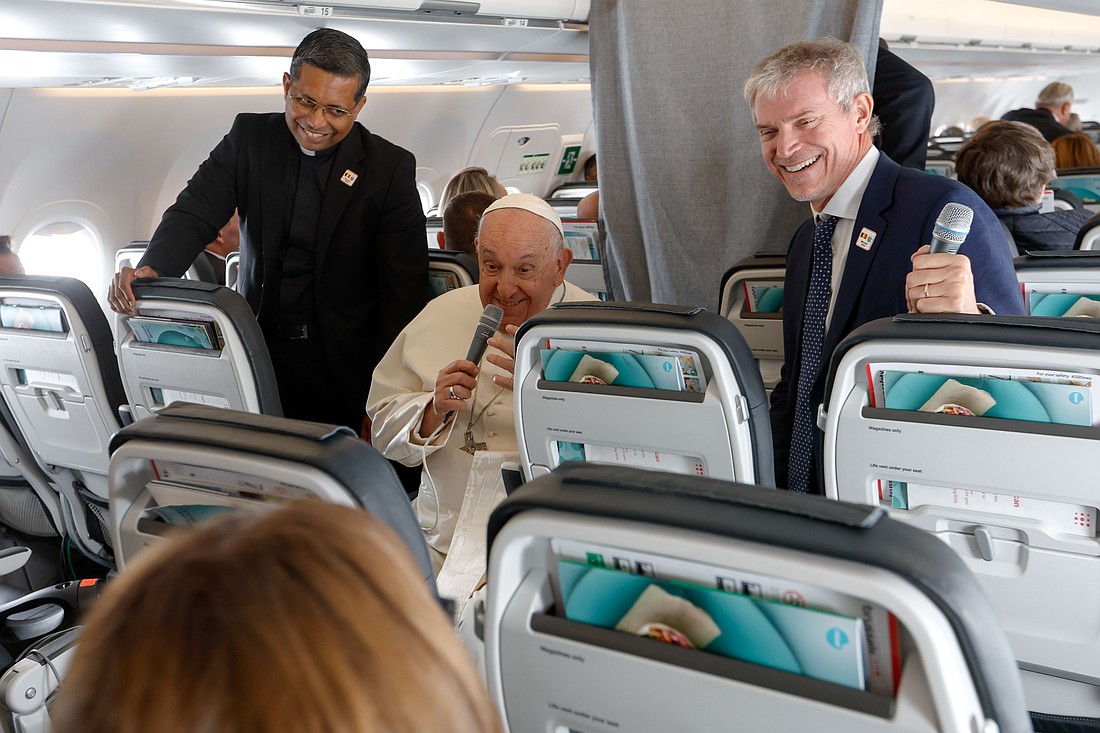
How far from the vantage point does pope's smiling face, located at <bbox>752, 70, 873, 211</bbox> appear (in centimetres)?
247

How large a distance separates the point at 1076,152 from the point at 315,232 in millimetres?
5972

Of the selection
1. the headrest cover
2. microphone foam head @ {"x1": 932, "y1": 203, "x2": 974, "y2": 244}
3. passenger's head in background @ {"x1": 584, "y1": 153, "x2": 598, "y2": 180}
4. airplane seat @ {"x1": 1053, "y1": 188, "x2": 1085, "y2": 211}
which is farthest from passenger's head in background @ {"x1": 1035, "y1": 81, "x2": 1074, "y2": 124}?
microphone foam head @ {"x1": 932, "y1": 203, "x2": 974, "y2": 244}

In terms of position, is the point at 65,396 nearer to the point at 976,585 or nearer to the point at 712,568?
the point at 712,568

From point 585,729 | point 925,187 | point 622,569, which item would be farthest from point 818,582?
point 925,187

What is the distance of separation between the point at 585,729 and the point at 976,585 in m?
0.49

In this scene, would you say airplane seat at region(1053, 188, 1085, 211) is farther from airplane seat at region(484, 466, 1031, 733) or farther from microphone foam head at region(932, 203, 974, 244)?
airplane seat at region(484, 466, 1031, 733)

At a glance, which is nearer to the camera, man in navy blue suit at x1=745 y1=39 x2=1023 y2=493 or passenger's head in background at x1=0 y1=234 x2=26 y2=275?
man in navy blue suit at x1=745 y1=39 x2=1023 y2=493

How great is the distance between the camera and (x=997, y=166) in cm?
432

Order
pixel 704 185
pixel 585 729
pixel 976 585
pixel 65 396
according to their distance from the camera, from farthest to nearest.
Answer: pixel 704 185 → pixel 65 396 → pixel 585 729 → pixel 976 585

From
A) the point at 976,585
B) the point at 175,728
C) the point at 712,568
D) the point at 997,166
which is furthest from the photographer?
the point at 997,166

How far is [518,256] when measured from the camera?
285 cm

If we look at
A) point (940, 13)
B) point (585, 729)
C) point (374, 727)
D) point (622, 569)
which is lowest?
point (585, 729)

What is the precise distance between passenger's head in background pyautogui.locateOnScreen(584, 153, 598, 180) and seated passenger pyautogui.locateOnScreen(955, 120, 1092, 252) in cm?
936

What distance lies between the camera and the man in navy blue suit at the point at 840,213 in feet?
7.66
